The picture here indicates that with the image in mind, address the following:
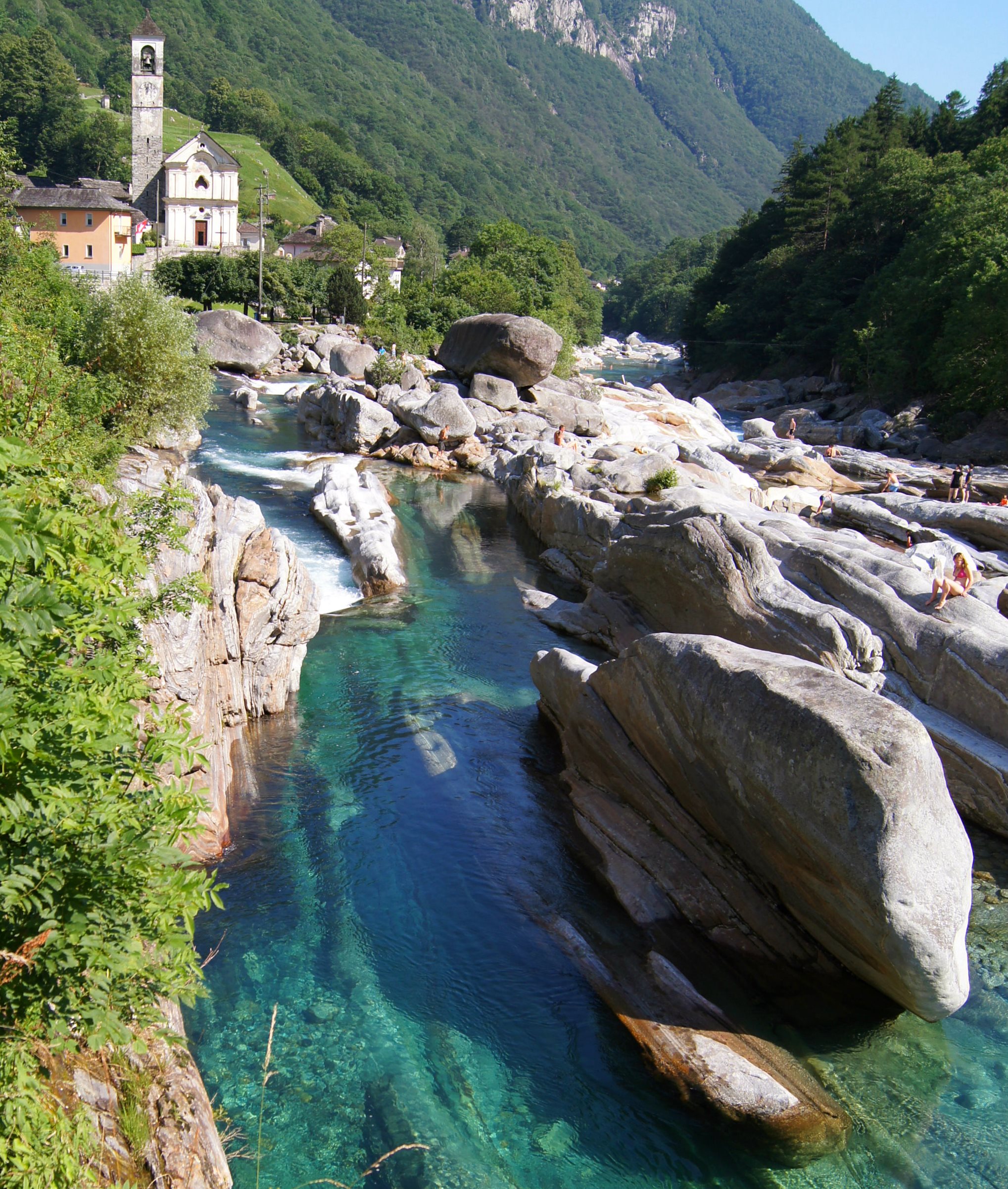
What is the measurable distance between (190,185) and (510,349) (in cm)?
7980

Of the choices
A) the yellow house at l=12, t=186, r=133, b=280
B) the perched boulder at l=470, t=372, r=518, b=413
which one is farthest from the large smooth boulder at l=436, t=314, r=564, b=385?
the yellow house at l=12, t=186, r=133, b=280

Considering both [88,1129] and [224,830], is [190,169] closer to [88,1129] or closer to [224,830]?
[224,830]

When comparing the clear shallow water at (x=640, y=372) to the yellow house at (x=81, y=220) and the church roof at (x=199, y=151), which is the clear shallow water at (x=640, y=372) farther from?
the church roof at (x=199, y=151)

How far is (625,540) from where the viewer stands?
70.4 feet

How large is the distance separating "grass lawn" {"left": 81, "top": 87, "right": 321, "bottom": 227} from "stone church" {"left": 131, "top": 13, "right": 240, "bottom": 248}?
16.1 m

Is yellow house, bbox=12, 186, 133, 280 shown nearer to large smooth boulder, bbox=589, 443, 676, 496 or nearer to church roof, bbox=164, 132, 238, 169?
church roof, bbox=164, 132, 238, 169

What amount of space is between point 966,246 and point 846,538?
3933cm

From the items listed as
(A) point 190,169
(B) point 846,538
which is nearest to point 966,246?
(B) point 846,538

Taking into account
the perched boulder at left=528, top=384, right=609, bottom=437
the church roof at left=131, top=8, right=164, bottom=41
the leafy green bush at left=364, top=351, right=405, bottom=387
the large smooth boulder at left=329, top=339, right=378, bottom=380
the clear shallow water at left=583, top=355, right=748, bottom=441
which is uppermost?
the church roof at left=131, top=8, right=164, bottom=41

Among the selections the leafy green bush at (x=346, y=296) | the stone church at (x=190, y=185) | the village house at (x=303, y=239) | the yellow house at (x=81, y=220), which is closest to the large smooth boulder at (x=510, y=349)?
the leafy green bush at (x=346, y=296)

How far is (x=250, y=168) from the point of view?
481 feet

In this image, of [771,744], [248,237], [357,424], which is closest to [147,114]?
[248,237]

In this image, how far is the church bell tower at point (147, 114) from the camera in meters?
112

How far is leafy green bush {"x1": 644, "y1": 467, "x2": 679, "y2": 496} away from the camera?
97.1 feet
